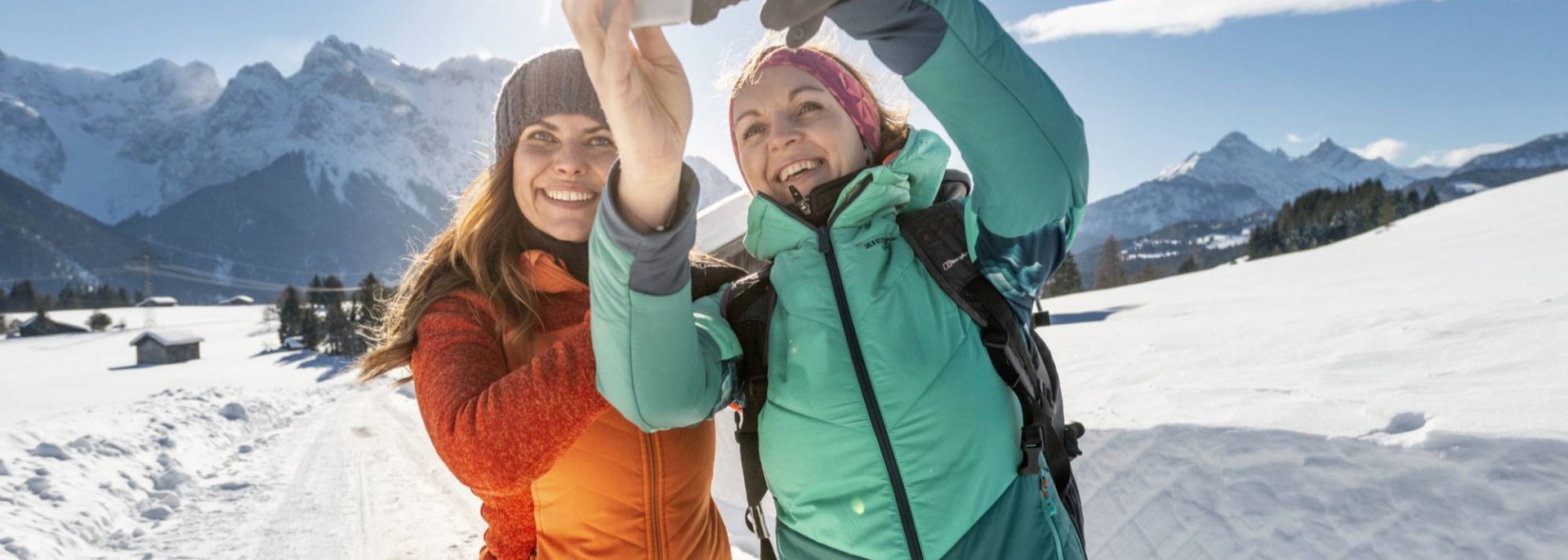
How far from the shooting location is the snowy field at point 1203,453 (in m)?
3.25

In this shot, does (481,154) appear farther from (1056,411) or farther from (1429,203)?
(1429,203)

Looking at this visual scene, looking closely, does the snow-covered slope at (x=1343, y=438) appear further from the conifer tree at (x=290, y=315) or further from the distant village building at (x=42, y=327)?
the distant village building at (x=42, y=327)

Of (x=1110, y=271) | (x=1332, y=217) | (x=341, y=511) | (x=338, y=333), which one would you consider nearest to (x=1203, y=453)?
(x=341, y=511)

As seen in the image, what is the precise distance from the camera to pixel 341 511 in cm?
700

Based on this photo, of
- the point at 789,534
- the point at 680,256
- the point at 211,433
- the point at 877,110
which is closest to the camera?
the point at 680,256

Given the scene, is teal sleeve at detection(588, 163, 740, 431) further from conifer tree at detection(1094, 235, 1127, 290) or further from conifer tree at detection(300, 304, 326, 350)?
conifer tree at detection(1094, 235, 1127, 290)

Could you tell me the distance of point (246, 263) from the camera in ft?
652

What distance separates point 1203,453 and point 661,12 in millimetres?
3977

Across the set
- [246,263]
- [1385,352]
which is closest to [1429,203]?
[1385,352]

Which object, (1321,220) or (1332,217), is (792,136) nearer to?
(1332,217)

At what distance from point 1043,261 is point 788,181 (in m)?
0.69

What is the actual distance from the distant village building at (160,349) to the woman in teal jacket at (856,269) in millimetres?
53232

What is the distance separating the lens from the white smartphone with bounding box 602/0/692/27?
1.16m

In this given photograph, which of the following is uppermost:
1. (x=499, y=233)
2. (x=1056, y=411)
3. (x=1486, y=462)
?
(x=499, y=233)
